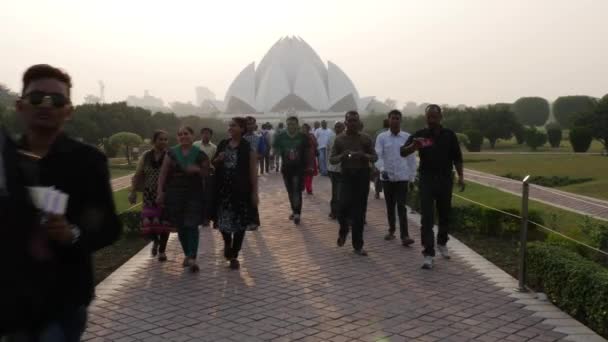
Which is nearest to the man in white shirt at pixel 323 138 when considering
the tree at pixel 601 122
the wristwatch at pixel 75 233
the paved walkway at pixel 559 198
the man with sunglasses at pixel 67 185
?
the paved walkway at pixel 559 198

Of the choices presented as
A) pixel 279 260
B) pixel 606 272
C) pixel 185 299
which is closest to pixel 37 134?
pixel 185 299

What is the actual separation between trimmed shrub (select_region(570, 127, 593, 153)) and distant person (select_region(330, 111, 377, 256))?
1907 cm

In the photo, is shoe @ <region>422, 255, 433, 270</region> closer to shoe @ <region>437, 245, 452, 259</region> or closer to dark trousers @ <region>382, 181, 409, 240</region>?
shoe @ <region>437, 245, 452, 259</region>

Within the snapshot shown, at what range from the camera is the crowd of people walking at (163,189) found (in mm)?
1596

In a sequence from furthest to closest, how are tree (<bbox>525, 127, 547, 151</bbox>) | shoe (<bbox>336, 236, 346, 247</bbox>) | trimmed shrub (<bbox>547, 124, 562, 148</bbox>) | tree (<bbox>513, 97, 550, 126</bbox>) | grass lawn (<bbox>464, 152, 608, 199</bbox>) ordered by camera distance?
tree (<bbox>513, 97, 550, 126</bbox>), trimmed shrub (<bbox>547, 124, 562, 148</bbox>), tree (<bbox>525, 127, 547, 151</bbox>), grass lawn (<bbox>464, 152, 608, 199</bbox>), shoe (<bbox>336, 236, 346, 247</bbox>)

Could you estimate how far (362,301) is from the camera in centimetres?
471

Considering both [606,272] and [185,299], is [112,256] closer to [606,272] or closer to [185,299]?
[185,299]

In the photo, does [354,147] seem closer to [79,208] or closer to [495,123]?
[79,208]

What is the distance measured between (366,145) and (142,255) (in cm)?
258

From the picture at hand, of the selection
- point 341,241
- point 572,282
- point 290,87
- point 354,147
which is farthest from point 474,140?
point 290,87

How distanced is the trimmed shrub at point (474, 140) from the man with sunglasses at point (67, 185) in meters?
29.2

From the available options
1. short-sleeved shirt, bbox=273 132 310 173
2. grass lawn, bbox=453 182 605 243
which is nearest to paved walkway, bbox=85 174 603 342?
grass lawn, bbox=453 182 605 243

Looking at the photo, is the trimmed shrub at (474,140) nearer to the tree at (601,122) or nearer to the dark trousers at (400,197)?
the tree at (601,122)

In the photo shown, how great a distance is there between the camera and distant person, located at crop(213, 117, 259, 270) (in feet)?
19.3
